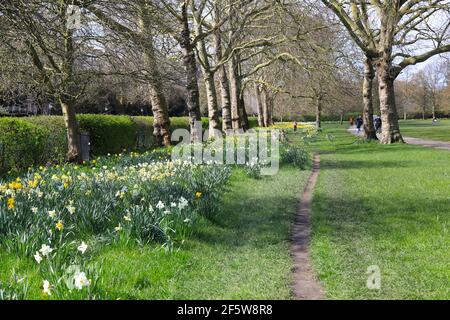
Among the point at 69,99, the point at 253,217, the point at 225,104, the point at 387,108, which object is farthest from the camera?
the point at 225,104

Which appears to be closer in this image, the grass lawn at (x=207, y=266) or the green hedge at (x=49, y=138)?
the grass lawn at (x=207, y=266)

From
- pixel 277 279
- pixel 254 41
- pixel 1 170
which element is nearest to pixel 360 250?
pixel 277 279

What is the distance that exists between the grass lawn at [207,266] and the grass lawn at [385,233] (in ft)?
1.65

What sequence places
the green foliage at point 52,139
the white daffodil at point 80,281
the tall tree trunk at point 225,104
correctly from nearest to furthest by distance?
the white daffodil at point 80,281 < the green foliage at point 52,139 < the tall tree trunk at point 225,104

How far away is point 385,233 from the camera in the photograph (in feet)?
21.6

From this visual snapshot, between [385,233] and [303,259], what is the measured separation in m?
1.60

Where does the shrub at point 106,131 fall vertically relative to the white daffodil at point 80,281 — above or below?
above

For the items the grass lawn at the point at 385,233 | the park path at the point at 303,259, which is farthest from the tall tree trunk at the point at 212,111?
the park path at the point at 303,259

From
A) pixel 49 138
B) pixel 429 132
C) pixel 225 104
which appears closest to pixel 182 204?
pixel 49 138

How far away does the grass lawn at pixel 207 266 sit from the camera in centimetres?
431

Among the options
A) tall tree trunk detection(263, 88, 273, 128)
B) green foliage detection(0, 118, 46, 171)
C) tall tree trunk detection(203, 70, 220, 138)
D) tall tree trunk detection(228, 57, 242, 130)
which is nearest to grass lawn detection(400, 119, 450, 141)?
tall tree trunk detection(228, 57, 242, 130)

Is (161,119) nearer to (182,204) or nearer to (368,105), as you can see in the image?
(368,105)

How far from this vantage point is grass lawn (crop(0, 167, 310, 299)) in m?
4.31

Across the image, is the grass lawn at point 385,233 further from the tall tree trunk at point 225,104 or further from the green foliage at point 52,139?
the tall tree trunk at point 225,104
